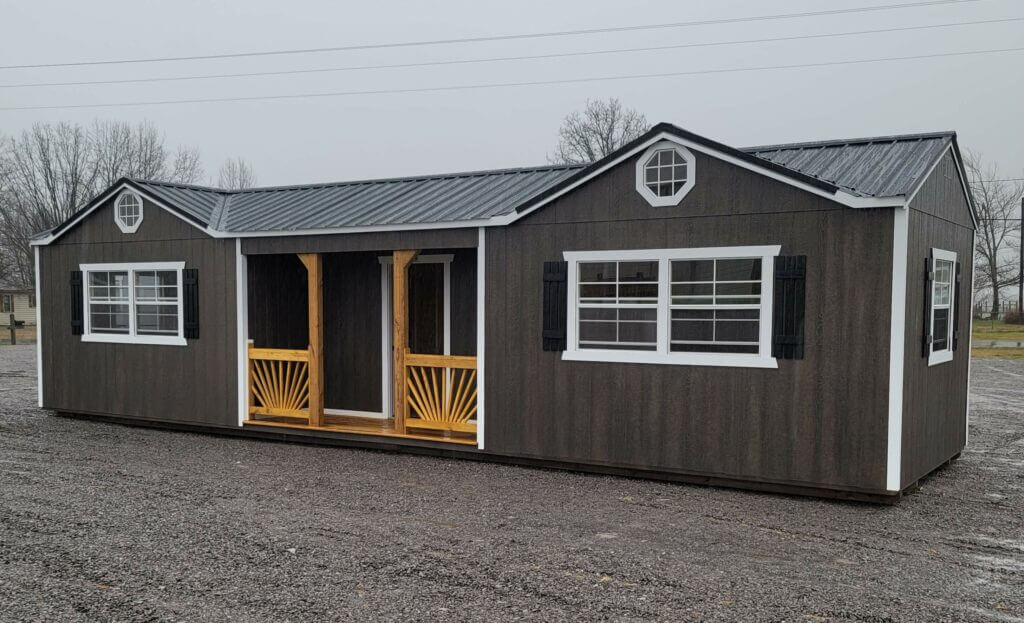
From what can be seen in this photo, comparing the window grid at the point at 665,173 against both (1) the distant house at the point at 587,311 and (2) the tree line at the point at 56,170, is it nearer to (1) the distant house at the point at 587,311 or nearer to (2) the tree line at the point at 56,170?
(1) the distant house at the point at 587,311

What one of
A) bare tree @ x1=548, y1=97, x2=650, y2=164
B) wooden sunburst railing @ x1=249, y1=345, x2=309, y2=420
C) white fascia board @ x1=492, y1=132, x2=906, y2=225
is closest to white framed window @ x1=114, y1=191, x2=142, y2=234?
wooden sunburst railing @ x1=249, y1=345, x2=309, y2=420

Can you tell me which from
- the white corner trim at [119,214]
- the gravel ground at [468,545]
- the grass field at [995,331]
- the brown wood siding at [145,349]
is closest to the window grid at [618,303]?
the gravel ground at [468,545]

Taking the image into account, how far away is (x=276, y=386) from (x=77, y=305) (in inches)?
125

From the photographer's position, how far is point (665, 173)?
7582 mm

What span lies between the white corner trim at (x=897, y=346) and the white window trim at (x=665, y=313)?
874 millimetres

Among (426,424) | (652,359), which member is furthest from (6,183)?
(652,359)

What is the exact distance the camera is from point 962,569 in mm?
5289

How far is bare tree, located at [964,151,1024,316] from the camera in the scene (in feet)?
115

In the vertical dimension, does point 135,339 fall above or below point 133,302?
below

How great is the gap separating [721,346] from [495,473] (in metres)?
2.35

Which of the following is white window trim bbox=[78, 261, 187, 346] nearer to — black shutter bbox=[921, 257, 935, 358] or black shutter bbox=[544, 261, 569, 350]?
black shutter bbox=[544, 261, 569, 350]

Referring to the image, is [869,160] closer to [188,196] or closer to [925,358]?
[925,358]

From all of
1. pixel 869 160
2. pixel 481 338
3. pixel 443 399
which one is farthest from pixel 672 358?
pixel 443 399

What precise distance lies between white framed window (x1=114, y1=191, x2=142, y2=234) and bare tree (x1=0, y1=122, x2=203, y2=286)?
2896cm
